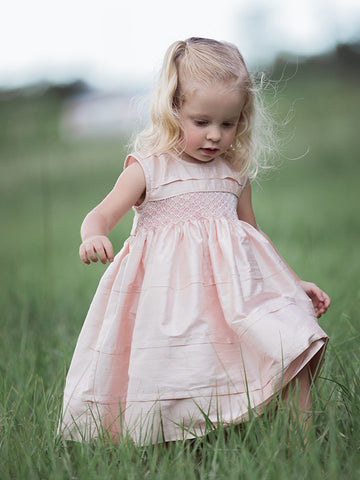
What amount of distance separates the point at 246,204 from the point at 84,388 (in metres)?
0.89

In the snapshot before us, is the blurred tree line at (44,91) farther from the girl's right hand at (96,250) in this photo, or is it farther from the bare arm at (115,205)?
the girl's right hand at (96,250)

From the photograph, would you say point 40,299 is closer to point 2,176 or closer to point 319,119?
point 2,176

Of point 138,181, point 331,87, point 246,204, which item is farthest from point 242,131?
point 331,87

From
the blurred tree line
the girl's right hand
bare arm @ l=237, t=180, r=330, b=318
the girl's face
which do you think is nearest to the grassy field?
the blurred tree line

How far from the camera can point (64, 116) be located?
55.2 feet

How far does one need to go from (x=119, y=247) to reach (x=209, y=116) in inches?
153

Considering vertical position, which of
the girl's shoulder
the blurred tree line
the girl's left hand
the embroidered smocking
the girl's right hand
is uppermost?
the girl's shoulder

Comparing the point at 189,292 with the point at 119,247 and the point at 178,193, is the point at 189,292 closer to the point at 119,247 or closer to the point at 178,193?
the point at 178,193

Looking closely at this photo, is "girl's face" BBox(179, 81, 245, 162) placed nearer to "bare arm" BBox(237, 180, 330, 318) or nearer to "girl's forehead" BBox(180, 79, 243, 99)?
"girl's forehead" BBox(180, 79, 243, 99)

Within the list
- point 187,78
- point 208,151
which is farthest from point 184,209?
point 187,78

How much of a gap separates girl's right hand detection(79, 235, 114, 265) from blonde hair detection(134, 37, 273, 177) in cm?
41

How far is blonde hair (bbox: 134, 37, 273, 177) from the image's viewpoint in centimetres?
228

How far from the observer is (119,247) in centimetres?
606

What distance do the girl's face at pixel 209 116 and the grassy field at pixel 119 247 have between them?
36 cm
